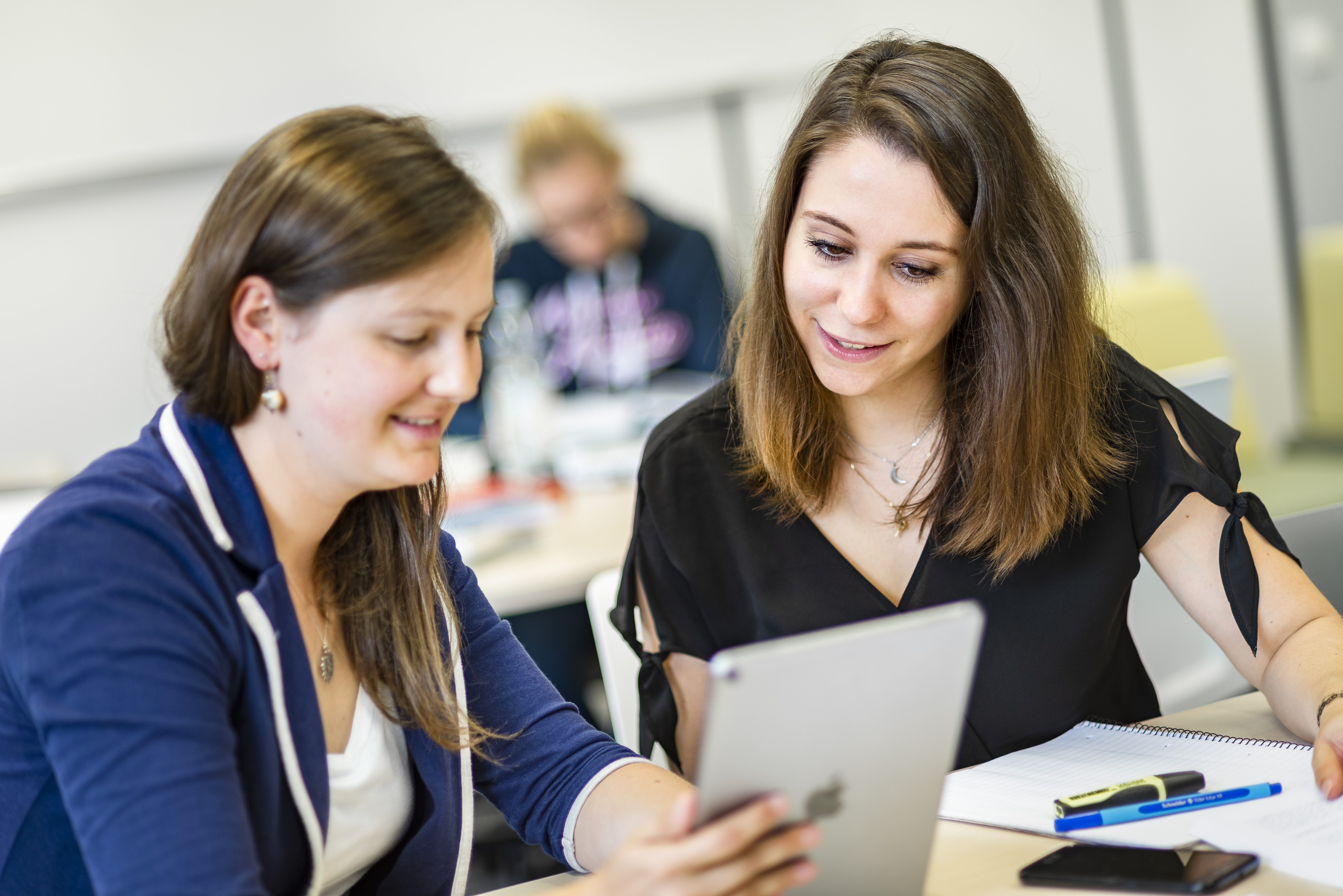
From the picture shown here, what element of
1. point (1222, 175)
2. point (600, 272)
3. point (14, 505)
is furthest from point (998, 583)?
point (1222, 175)

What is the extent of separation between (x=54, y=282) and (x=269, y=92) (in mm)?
887

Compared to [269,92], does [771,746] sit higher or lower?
lower

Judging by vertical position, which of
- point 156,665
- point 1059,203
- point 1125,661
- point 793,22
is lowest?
point 1125,661

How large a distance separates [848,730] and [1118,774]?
1.48ft

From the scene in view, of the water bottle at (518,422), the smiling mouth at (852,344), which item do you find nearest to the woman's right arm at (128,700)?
the smiling mouth at (852,344)

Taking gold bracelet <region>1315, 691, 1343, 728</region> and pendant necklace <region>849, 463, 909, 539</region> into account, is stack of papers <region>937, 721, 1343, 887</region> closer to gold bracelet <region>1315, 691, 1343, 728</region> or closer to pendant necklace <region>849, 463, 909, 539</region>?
gold bracelet <region>1315, 691, 1343, 728</region>

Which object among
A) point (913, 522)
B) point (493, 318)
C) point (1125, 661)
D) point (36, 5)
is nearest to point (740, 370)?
point (913, 522)

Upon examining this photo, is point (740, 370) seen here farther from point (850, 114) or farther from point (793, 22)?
point (793, 22)

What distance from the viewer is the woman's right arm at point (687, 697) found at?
1345 millimetres

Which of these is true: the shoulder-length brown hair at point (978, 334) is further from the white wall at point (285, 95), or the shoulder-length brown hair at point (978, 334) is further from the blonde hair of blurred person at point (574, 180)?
the white wall at point (285, 95)

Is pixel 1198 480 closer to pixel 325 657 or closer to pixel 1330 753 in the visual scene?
pixel 1330 753

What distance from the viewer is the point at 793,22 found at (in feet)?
13.7

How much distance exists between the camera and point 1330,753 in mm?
1018

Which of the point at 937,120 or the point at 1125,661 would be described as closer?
the point at 937,120
